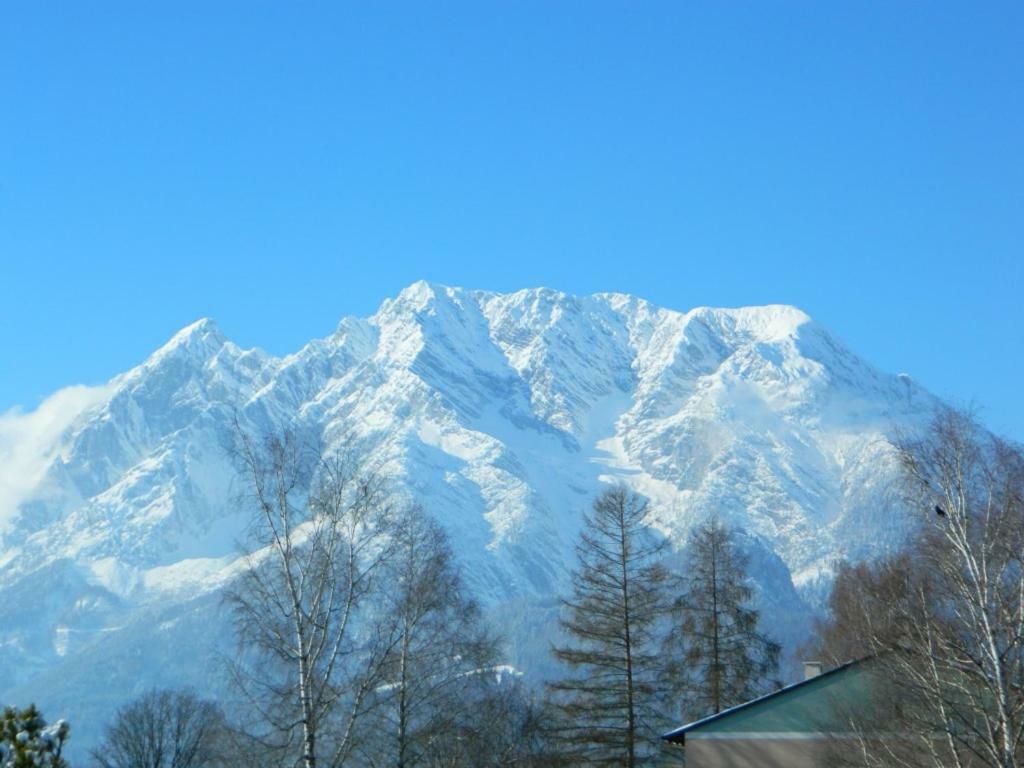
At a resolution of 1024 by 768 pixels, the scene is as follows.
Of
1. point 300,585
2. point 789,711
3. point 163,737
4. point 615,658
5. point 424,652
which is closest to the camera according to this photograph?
point 300,585

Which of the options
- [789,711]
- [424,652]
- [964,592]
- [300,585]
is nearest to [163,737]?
[424,652]

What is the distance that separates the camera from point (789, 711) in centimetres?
3900

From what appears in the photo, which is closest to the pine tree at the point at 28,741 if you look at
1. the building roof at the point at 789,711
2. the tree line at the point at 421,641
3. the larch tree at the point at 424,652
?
the tree line at the point at 421,641

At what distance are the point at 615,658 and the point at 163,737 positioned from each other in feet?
132

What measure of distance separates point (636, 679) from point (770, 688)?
11.1m

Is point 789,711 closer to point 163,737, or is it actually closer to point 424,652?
point 424,652

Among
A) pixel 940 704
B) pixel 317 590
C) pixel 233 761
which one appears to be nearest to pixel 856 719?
pixel 940 704

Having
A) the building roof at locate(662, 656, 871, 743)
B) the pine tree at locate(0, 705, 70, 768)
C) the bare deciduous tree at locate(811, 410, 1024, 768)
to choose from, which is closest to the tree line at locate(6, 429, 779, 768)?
the pine tree at locate(0, 705, 70, 768)

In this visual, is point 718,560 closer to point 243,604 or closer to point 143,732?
point 243,604

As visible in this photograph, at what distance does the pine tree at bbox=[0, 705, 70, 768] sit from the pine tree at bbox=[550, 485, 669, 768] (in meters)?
25.9

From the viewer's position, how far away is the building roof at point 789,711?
3841 cm

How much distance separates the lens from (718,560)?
179 feet

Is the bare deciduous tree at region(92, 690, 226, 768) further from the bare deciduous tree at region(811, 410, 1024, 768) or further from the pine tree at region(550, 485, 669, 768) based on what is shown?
the bare deciduous tree at region(811, 410, 1024, 768)

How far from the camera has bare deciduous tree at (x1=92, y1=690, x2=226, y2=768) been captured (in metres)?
73.1
